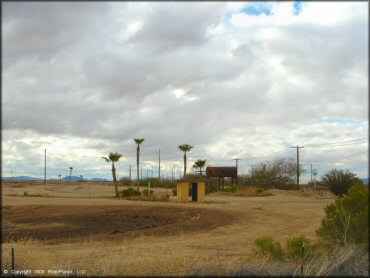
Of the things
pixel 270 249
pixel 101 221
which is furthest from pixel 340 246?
pixel 101 221

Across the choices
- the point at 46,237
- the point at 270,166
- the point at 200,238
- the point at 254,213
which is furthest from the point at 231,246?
the point at 270,166

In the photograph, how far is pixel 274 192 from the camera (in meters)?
64.9

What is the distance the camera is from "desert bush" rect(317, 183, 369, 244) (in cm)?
920

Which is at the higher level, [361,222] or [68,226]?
[361,222]

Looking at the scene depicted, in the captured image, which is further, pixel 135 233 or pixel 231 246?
pixel 135 233

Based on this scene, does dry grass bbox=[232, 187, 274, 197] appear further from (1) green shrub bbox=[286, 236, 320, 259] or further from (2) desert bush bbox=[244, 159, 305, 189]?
(1) green shrub bbox=[286, 236, 320, 259]

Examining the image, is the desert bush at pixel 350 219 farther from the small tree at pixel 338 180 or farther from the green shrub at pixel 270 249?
the small tree at pixel 338 180

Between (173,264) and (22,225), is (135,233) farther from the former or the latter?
(173,264)

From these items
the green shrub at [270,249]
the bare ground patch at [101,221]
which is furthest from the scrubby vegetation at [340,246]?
the bare ground patch at [101,221]

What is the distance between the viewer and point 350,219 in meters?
9.55

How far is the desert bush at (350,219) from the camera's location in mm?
9195

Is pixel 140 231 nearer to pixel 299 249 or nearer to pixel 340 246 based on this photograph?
pixel 299 249

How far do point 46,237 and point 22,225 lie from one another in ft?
16.7

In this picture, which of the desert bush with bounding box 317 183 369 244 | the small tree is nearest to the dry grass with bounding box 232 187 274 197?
the small tree
